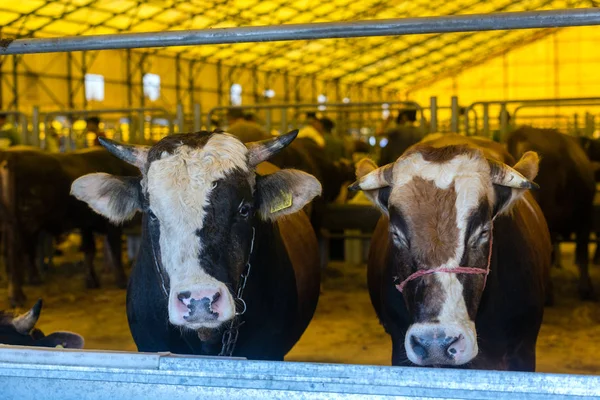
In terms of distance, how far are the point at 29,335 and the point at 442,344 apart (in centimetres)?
197

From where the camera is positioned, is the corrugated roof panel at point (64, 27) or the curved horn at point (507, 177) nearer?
the curved horn at point (507, 177)

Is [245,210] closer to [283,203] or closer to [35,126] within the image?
[283,203]

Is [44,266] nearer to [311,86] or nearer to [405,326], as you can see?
[405,326]

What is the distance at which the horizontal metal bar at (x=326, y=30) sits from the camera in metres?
2.61

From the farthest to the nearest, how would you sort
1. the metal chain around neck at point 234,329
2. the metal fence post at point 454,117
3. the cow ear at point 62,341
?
the metal fence post at point 454,117 → the cow ear at point 62,341 → the metal chain around neck at point 234,329

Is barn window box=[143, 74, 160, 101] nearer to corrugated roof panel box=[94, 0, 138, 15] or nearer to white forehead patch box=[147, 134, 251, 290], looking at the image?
corrugated roof panel box=[94, 0, 138, 15]

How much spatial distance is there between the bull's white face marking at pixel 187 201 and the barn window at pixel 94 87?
69.7 ft

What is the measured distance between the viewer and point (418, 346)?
2791mm

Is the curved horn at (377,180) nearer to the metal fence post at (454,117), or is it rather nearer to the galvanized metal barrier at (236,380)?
the galvanized metal barrier at (236,380)

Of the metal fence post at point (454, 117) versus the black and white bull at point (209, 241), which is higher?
the metal fence post at point (454, 117)

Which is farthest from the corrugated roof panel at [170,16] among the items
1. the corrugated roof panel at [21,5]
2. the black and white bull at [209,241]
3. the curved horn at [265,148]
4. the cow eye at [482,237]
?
the cow eye at [482,237]

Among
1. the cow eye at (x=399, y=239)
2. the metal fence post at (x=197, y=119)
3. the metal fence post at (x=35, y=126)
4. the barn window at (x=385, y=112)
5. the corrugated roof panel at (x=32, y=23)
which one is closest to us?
the cow eye at (x=399, y=239)

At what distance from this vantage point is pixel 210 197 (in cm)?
306

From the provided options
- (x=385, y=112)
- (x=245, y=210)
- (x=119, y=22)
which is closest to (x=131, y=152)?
(x=245, y=210)
